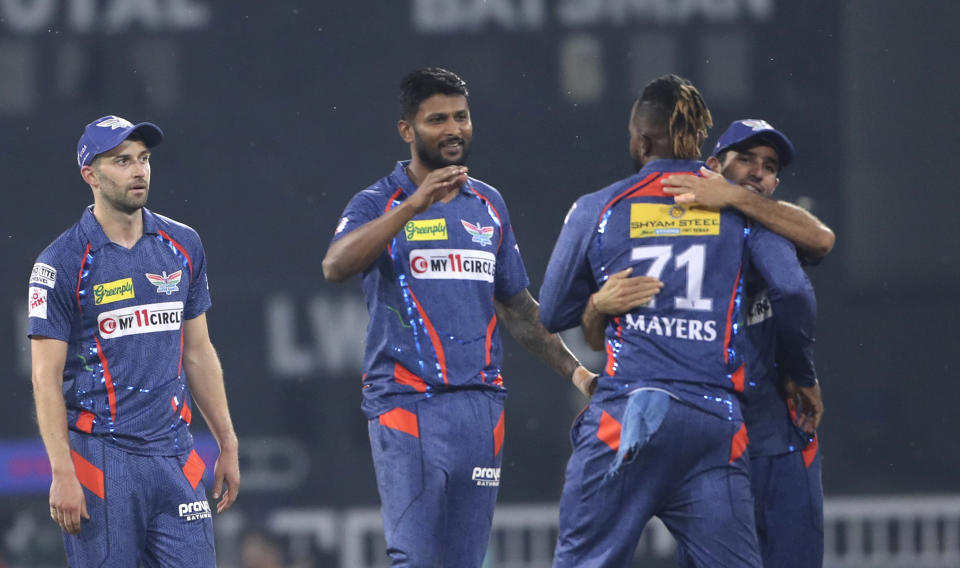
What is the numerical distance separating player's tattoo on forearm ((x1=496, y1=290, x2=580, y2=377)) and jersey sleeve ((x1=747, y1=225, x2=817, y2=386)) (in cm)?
76

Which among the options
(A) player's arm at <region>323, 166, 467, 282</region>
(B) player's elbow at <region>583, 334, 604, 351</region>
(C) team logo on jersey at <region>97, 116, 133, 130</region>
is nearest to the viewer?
(B) player's elbow at <region>583, 334, 604, 351</region>

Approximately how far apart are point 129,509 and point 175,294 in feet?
2.07

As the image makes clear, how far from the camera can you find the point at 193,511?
3738mm

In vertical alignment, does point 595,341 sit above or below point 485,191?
below

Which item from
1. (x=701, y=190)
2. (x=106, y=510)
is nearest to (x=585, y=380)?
(x=701, y=190)

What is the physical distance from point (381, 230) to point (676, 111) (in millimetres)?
850

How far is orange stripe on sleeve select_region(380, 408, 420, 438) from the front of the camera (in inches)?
141

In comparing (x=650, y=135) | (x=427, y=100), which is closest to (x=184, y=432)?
(x=427, y=100)

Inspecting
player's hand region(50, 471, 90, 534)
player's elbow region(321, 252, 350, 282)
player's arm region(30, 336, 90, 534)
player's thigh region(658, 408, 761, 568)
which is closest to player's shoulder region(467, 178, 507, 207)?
player's elbow region(321, 252, 350, 282)

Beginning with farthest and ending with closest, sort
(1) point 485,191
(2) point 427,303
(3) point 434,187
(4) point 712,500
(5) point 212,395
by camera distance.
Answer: (5) point 212,395, (1) point 485,191, (2) point 427,303, (3) point 434,187, (4) point 712,500

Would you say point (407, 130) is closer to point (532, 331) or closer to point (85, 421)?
point (532, 331)

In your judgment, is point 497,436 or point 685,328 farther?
point 497,436

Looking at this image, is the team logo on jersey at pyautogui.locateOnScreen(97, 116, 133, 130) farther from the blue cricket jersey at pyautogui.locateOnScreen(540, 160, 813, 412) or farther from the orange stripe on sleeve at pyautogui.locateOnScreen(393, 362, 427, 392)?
the blue cricket jersey at pyautogui.locateOnScreen(540, 160, 813, 412)

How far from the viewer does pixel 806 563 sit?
11.5 ft
